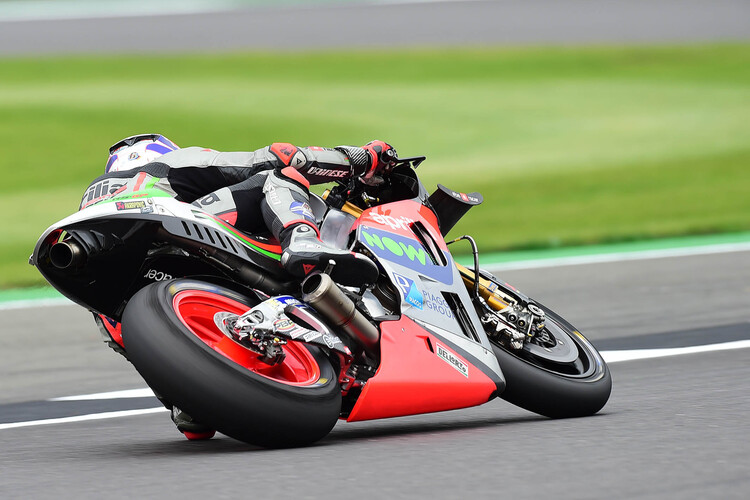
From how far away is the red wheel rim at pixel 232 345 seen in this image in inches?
167

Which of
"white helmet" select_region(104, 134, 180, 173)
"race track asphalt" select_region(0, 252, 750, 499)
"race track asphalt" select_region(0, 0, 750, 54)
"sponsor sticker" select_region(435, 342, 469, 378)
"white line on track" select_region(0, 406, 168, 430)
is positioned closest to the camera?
"race track asphalt" select_region(0, 252, 750, 499)

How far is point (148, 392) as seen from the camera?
634cm

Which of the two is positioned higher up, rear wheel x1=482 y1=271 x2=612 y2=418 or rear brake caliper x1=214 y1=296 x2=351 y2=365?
rear brake caliper x1=214 y1=296 x2=351 y2=365

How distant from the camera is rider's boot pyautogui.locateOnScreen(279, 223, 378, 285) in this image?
4.30 m

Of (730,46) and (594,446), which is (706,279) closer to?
(594,446)

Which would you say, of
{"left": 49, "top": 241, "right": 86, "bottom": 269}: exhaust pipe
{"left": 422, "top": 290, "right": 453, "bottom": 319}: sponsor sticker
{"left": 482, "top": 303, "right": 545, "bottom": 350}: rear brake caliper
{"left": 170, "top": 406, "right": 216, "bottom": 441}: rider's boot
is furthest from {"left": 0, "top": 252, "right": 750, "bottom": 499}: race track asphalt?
{"left": 49, "top": 241, "right": 86, "bottom": 269}: exhaust pipe

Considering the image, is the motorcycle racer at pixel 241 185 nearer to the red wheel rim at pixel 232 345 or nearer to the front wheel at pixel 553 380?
the red wheel rim at pixel 232 345

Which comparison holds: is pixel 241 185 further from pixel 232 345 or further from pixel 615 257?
pixel 615 257

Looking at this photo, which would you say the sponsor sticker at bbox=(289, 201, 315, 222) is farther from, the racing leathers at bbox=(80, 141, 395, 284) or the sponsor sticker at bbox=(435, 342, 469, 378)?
the sponsor sticker at bbox=(435, 342, 469, 378)

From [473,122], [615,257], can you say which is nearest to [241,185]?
[615,257]

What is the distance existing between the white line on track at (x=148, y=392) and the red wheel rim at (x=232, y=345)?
5.10 feet

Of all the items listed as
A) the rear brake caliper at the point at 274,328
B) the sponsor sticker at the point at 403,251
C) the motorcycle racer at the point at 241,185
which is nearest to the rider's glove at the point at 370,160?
the motorcycle racer at the point at 241,185

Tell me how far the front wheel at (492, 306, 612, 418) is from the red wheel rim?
0.91 meters

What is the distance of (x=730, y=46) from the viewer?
26766mm
